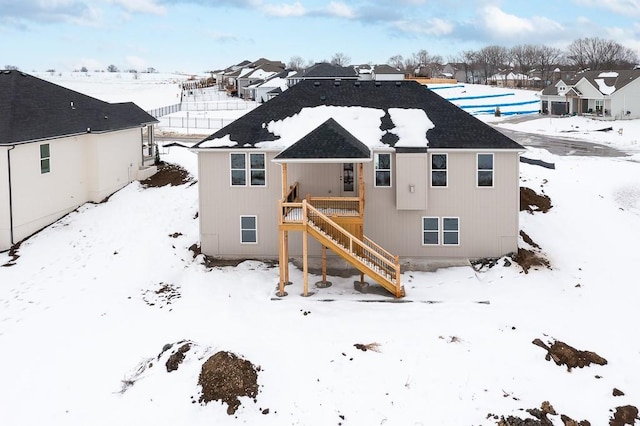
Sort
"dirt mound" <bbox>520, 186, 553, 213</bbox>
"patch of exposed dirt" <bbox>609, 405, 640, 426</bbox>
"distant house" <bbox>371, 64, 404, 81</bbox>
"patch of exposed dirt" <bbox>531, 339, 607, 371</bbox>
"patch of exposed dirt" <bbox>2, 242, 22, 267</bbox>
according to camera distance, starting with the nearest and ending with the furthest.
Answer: "patch of exposed dirt" <bbox>609, 405, 640, 426</bbox> → "patch of exposed dirt" <bbox>531, 339, 607, 371</bbox> → "patch of exposed dirt" <bbox>2, 242, 22, 267</bbox> → "dirt mound" <bbox>520, 186, 553, 213</bbox> → "distant house" <bbox>371, 64, 404, 81</bbox>

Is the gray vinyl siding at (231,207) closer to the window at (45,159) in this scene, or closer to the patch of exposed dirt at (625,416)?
the window at (45,159)

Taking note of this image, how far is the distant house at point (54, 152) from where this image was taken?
2212cm

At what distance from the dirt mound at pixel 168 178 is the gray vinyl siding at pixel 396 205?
832cm

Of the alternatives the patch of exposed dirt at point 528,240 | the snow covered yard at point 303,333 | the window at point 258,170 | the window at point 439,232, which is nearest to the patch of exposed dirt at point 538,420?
the snow covered yard at point 303,333

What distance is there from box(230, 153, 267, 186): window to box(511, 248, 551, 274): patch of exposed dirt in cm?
903

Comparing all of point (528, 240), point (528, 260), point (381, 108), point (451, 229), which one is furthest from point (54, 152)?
point (528, 240)

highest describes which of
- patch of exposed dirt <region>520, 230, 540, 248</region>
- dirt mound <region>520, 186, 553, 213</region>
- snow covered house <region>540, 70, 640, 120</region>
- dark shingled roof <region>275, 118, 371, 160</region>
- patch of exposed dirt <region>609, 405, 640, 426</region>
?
snow covered house <region>540, 70, 640, 120</region>

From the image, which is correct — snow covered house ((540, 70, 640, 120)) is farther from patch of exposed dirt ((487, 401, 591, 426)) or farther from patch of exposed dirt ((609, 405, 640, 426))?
patch of exposed dirt ((487, 401, 591, 426))

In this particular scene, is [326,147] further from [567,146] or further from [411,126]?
[567,146]

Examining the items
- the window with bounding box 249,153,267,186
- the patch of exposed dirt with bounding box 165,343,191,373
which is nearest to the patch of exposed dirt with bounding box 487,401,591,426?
the patch of exposed dirt with bounding box 165,343,191,373

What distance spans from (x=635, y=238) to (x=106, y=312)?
760 inches

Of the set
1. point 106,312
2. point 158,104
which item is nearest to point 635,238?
point 106,312

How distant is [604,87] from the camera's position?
2470 inches

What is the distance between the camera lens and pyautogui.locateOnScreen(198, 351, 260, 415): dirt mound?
12.9 meters
